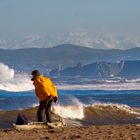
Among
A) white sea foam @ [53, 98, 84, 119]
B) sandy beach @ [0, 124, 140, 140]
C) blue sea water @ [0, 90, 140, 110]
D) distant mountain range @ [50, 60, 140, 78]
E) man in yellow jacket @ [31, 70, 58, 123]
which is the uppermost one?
distant mountain range @ [50, 60, 140, 78]

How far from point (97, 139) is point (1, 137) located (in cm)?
204

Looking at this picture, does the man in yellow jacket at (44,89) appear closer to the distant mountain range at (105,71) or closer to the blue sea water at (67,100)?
the blue sea water at (67,100)

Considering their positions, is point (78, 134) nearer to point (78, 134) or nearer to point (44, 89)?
point (78, 134)

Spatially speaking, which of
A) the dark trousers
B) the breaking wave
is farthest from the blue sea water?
the dark trousers

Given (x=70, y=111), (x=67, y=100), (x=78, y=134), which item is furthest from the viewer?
(x=67, y=100)

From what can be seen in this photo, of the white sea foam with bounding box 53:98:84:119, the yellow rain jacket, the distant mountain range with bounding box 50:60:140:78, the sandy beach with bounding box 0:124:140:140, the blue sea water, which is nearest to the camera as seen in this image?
the sandy beach with bounding box 0:124:140:140

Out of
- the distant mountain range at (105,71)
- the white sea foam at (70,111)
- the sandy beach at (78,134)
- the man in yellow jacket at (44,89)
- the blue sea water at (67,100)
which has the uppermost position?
the distant mountain range at (105,71)

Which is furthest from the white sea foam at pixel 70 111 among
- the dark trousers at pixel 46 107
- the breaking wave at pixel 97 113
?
the dark trousers at pixel 46 107

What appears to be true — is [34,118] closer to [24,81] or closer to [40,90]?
[40,90]

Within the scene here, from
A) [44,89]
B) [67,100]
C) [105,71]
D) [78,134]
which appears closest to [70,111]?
[67,100]

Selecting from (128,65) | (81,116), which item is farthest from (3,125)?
(128,65)

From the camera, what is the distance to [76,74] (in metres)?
142

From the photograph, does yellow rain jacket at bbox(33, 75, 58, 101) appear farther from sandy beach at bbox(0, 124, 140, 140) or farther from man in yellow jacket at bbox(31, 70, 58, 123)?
sandy beach at bbox(0, 124, 140, 140)

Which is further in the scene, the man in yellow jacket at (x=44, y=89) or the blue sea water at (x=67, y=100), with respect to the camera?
the blue sea water at (x=67, y=100)
